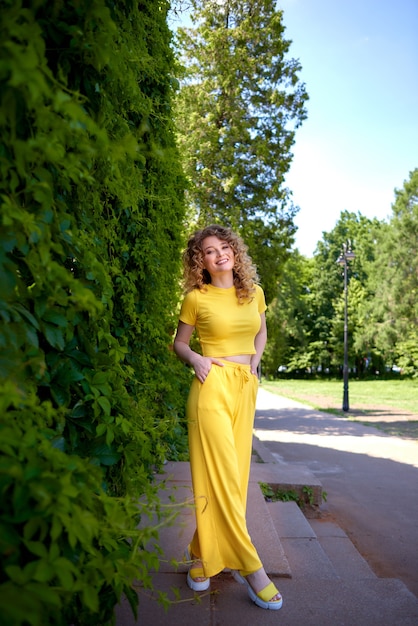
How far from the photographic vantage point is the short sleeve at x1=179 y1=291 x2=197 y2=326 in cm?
327

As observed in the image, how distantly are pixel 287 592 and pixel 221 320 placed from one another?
1621mm

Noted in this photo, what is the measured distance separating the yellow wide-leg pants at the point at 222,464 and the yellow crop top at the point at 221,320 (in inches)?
5.4

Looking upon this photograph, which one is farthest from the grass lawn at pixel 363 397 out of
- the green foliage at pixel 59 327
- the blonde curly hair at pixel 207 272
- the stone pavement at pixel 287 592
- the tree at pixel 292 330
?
the green foliage at pixel 59 327

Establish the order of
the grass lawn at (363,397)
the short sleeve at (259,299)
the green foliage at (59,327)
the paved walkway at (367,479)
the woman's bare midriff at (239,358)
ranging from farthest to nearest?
the grass lawn at (363,397) < the paved walkway at (367,479) < the short sleeve at (259,299) < the woman's bare midriff at (239,358) < the green foliage at (59,327)

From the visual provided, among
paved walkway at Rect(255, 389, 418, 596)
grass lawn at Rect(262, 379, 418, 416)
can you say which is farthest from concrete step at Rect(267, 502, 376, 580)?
grass lawn at Rect(262, 379, 418, 416)

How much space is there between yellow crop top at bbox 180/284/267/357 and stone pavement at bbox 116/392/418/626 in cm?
88

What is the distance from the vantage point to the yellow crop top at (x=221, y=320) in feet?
10.6

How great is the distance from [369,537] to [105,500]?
4419 millimetres

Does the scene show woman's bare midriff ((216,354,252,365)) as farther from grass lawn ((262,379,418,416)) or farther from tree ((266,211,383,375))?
tree ((266,211,383,375))

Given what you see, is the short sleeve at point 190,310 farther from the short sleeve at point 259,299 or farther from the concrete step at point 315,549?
the concrete step at point 315,549

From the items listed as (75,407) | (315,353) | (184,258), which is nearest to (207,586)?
(75,407)

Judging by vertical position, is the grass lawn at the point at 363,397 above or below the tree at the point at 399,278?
below

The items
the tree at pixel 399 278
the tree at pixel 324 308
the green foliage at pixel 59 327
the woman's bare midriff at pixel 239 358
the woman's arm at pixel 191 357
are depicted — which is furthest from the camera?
the tree at pixel 324 308

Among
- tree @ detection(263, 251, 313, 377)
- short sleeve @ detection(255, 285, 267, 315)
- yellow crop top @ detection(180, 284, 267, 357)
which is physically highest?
tree @ detection(263, 251, 313, 377)
